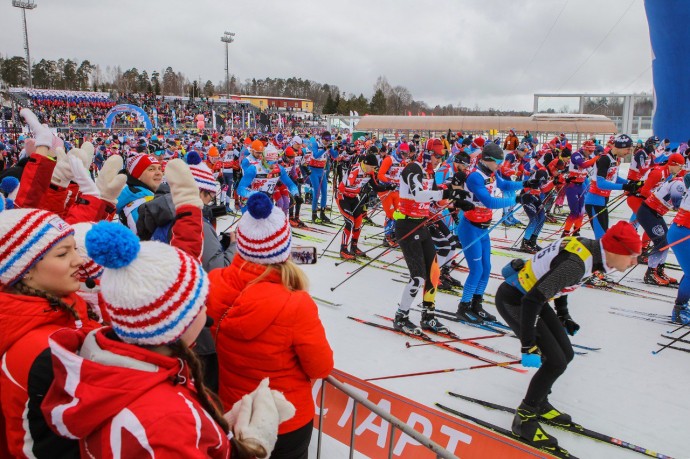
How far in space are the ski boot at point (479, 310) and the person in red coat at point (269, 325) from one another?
11.7ft

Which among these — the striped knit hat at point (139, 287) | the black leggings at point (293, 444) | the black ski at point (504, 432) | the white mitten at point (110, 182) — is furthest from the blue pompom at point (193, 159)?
the black ski at point (504, 432)

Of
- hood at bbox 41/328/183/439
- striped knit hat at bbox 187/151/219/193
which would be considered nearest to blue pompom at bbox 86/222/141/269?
hood at bbox 41/328/183/439

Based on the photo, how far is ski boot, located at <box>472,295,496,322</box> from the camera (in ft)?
17.2

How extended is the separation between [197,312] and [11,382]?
27.1 inches

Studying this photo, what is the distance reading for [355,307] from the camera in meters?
5.73

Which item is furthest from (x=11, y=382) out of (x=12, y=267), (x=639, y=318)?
(x=639, y=318)

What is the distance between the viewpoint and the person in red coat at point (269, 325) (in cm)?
194

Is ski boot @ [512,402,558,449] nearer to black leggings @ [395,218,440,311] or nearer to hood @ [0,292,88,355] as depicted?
black leggings @ [395,218,440,311]

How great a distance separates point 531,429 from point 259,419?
2.46 metres

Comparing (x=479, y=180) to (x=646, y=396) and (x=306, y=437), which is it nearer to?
(x=646, y=396)

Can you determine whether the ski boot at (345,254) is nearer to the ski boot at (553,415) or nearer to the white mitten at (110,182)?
the ski boot at (553,415)

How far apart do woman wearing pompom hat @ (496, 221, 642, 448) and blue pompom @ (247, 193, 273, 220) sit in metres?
1.95

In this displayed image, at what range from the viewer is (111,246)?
1186 mm

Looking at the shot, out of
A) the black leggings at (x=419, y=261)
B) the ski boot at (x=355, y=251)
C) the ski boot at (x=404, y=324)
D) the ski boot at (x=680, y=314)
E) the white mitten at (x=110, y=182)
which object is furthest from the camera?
the ski boot at (x=355, y=251)
